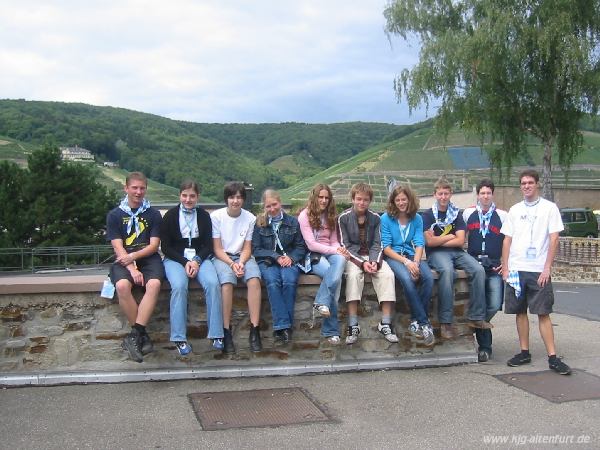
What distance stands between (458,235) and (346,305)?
1462mm

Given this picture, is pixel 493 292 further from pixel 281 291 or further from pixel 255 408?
pixel 255 408

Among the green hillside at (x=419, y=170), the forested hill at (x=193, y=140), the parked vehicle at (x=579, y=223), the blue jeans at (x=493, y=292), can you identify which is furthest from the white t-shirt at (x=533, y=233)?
the forested hill at (x=193, y=140)

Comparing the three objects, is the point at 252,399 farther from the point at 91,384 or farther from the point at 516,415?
the point at 516,415

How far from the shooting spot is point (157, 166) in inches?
3612

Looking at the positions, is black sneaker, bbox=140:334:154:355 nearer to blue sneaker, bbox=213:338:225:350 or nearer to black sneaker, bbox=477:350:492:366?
blue sneaker, bbox=213:338:225:350

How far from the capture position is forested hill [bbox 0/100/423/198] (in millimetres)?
92938

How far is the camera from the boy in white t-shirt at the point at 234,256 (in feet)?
19.8

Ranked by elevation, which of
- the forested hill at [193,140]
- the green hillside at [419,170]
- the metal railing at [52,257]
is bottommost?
the metal railing at [52,257]

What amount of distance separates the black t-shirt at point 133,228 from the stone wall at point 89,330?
46cm

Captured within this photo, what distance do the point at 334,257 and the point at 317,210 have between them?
55 cm

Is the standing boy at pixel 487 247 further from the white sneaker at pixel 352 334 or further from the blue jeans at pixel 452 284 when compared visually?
the white sneaker at pixel 352 334

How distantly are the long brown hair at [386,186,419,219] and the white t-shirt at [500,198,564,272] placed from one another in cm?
100

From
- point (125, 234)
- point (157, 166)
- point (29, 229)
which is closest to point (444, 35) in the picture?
point (125, 234)

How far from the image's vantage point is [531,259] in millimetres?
Answer: 6441
